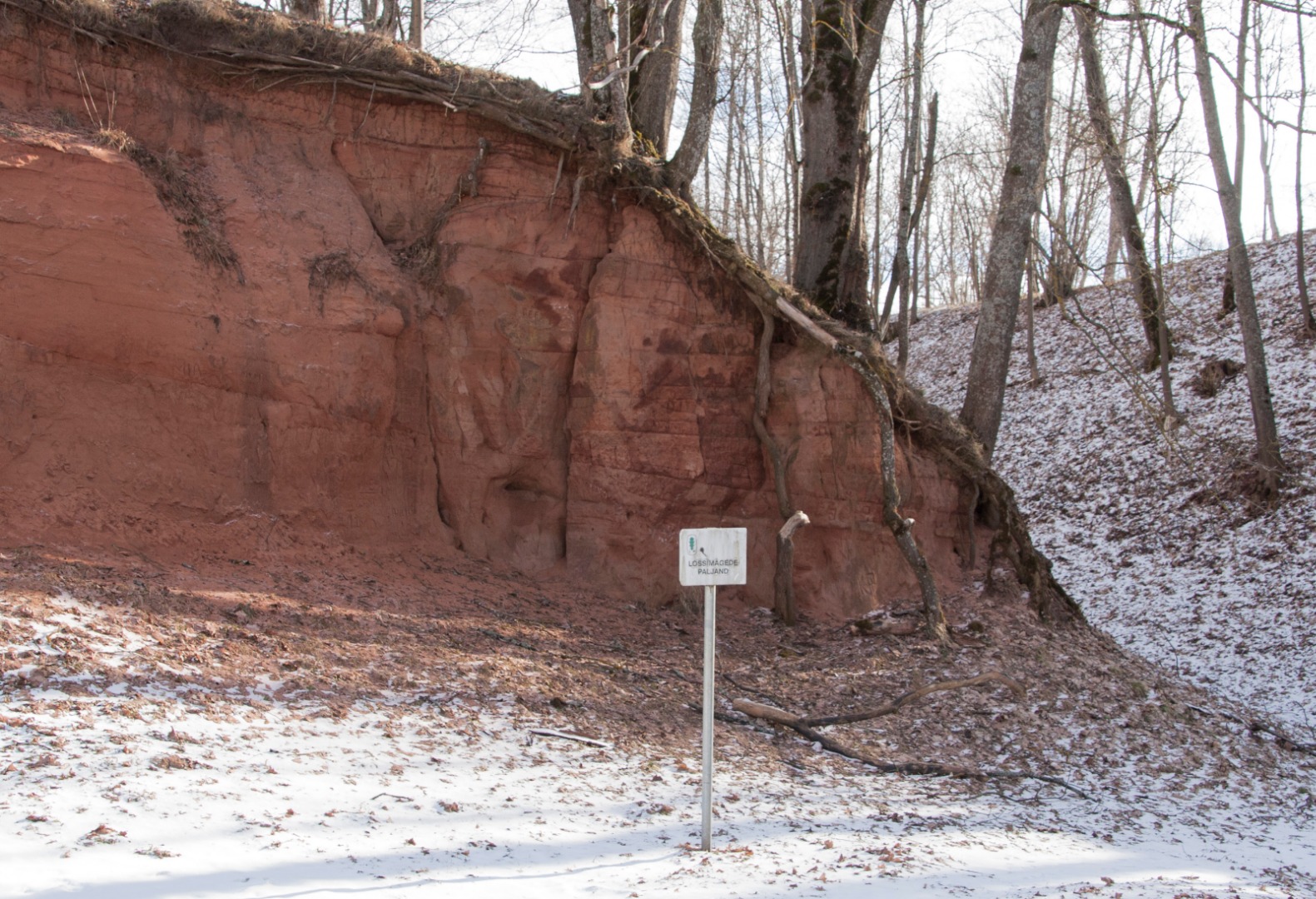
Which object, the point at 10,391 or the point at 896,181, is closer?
the point at 10,391

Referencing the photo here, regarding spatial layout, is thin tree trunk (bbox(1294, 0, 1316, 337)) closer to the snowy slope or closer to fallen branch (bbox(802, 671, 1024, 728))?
the snowy slope

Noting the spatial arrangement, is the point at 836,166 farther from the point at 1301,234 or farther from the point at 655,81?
the point at 1301,234

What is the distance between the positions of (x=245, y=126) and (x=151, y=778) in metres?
7.15

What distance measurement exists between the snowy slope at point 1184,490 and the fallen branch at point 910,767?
411cm

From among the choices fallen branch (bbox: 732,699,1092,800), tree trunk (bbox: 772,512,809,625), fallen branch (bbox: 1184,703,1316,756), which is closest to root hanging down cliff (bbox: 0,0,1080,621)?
tree trunk (bbox: 772,512,809,625)

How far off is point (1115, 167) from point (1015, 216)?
5.85 metres

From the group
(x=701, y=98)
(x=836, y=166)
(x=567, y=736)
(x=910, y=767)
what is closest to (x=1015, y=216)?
(x=836, y=166)

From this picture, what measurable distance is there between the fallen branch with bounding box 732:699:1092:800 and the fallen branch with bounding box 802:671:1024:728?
15 cm

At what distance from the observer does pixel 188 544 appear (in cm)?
852

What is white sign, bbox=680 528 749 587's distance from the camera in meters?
5.74

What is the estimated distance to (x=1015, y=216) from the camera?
1210 cm

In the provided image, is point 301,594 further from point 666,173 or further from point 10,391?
point 666,173

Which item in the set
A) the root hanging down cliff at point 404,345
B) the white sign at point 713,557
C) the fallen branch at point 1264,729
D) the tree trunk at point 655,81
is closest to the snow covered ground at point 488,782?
the fallen branch at point 1264,729

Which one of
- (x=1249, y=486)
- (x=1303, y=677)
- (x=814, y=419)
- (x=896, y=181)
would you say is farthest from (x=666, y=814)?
(x=896, y=181)
